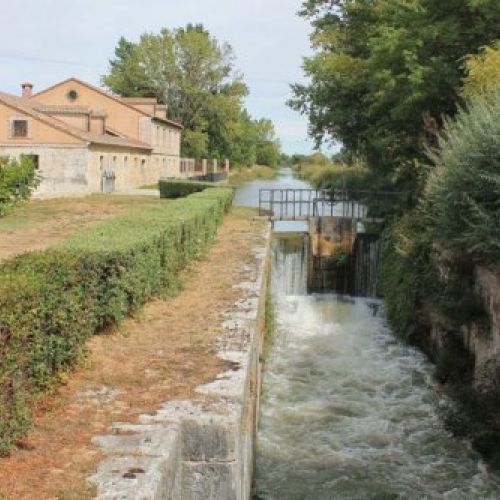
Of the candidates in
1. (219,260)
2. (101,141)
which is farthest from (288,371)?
(101,141)

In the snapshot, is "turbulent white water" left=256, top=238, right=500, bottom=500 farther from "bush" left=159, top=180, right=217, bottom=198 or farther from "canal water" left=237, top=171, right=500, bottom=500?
"bush" left=159, top=180, right=217, bottom=198

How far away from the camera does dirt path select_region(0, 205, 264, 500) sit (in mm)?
4273

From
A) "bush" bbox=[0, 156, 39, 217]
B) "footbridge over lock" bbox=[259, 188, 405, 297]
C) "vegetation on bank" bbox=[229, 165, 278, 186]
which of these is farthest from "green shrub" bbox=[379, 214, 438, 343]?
"vegetation on bank" bbox=[229, 165, 278, 186]

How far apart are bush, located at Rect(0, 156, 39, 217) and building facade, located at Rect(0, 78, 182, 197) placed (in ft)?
19.1

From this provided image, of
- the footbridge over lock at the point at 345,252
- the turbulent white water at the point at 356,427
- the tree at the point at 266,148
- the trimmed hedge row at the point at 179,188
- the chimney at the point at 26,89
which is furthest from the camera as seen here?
the tree at the point at 266,148

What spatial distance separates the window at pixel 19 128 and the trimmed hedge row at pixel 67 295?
2314cm

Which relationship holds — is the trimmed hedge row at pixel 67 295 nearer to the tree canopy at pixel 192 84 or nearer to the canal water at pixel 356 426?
the canal water at pixel 356 426

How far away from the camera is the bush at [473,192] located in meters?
9.46

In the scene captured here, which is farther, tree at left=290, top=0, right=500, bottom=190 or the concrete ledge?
tree at left=290, top=0, right=500, bottom=190

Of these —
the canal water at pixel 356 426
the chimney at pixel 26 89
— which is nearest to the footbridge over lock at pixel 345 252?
the canal water at pixel 356 426

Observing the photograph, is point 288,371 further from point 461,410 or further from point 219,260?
point 461,410

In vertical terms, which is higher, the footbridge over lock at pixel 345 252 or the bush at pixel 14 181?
the bush at pixel 14 181

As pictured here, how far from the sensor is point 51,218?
21.7 m

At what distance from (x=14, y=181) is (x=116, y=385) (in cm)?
1919
